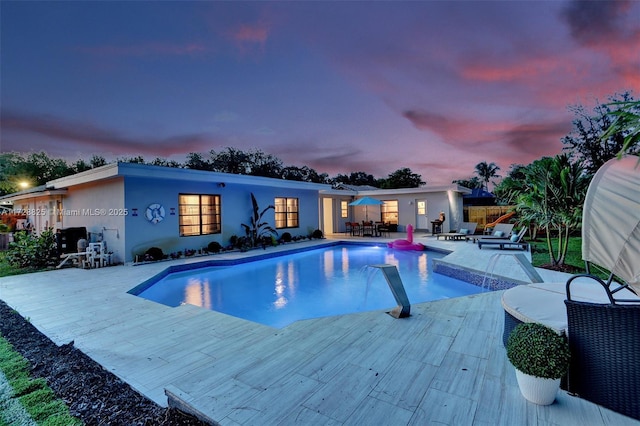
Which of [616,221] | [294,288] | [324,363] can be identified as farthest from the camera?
[294,288]

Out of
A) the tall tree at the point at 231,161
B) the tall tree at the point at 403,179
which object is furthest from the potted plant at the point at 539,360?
the tall tree at the point at 403,179

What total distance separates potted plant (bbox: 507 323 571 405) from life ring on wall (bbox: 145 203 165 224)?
10.3 meters

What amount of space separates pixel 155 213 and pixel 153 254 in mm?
1376

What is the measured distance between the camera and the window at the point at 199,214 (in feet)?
35.7

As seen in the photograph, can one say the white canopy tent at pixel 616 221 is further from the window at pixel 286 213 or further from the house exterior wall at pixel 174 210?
the window at pixel 286 213

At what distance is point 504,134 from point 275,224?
12.0 metres

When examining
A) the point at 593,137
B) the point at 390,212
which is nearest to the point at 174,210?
the point at 390,212

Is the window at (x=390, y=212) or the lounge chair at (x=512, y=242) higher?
the window at (x=390, y=212)

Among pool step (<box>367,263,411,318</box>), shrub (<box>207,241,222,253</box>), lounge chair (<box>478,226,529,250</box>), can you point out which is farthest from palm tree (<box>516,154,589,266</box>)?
shrub (<box>207,241,222,253</box>)

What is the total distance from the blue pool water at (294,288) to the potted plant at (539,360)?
4.10 meters

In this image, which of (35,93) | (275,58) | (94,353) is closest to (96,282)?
(94,353)

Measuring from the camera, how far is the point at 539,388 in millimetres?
2039

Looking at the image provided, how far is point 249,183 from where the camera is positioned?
40.1 ft

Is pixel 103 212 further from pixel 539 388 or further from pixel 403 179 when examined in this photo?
pixel 403 179
